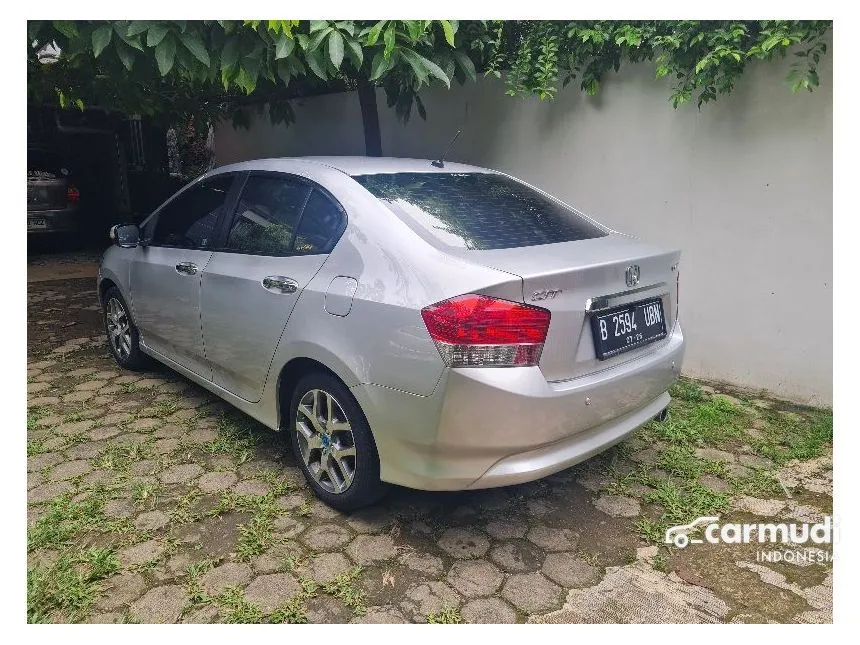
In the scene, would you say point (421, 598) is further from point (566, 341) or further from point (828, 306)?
point (828, 306)

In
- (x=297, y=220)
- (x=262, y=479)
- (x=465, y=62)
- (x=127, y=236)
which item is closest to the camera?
(x=297, y=220)

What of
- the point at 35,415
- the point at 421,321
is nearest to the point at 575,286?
the point at 421,321

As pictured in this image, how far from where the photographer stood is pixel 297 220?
2768 mm

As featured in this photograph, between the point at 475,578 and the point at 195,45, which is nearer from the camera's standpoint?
the point at 475,578

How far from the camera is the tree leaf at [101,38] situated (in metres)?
3.14

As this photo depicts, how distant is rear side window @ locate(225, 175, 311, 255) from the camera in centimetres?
280

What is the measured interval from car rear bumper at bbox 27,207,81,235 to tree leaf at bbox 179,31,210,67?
6416mm

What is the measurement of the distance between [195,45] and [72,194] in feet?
22.0

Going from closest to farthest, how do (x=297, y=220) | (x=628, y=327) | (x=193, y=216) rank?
(x=628, y=327)
(x=297, y=220)
(x=193, y=216)

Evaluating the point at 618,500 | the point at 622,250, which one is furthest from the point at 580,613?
the point at 622,250

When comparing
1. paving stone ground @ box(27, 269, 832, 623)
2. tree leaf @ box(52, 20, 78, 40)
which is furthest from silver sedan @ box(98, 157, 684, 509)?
tree leaf @ box(52, 20, 78, 40)

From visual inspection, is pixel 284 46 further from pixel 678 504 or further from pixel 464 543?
pixel 678 504

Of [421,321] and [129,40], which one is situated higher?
[129,40]

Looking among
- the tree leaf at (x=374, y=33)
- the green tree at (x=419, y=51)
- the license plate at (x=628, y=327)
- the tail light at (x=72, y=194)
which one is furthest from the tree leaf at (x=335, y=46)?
the tail light at (x=72, y=194)
